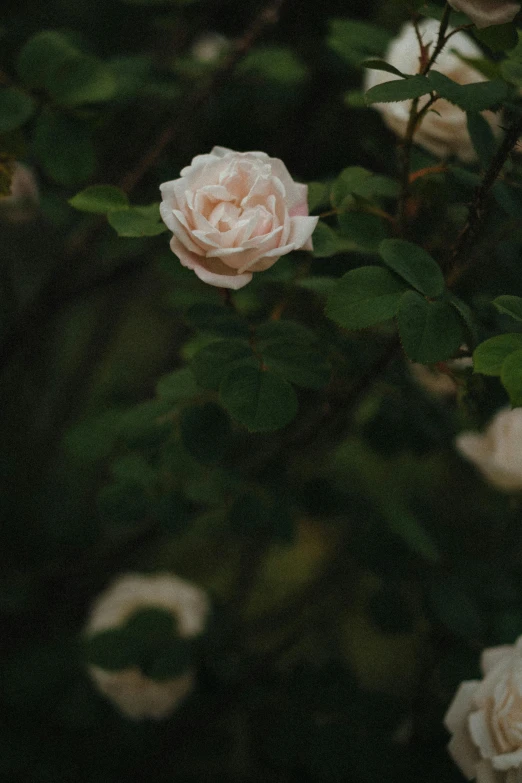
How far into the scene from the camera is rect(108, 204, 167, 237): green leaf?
0.67 m

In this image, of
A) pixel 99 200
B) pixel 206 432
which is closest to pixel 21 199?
pixel 99 200

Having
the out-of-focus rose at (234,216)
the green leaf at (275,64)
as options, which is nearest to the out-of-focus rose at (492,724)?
A: the out-of-focus rose at (234,216)

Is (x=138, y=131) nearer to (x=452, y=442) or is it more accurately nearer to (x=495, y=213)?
(x=495, y=213)

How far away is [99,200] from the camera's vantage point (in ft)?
2.40

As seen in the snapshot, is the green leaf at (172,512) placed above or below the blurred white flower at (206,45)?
below

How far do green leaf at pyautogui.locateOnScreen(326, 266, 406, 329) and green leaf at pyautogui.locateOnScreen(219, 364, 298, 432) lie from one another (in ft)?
0.33

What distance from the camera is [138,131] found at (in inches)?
60.6

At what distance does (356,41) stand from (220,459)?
2.04 feet

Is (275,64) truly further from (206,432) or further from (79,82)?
(206,432)

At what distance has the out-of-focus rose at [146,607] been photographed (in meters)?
1.22

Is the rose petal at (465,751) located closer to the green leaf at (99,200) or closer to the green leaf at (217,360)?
the green leaf at (217,360)

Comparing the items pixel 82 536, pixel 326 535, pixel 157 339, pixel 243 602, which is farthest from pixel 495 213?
pixel 157 339

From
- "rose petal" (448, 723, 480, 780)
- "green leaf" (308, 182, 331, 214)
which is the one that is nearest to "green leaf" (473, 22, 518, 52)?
"green leaf" (308, 182, 331, 214)

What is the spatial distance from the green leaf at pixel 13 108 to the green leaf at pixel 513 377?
2.13ft
